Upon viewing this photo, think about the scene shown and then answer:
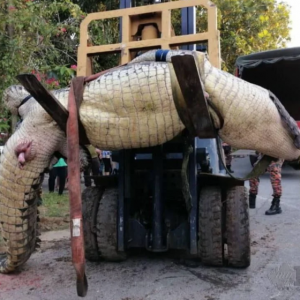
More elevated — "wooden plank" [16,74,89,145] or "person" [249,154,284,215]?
"wooden plank" [16,74,89,145]

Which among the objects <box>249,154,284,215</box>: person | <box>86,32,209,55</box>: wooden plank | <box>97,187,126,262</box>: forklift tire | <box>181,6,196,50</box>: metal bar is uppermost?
<box>181,6,196,50</box>: metal bar

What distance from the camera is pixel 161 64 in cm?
277

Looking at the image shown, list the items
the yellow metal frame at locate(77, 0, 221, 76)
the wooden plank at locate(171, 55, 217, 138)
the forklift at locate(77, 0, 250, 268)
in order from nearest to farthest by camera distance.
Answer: the wooden plank at locate(171, 55, 217, 138) < the yellow metal frame at locate(77, 0, 221, 76) < the forklift at locate(77, 0, 250, 268)

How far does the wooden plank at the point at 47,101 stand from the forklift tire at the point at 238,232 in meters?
1.67

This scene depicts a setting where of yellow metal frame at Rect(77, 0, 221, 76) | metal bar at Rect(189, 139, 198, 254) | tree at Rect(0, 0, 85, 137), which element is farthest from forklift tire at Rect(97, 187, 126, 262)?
tree at Rect(0, 0, 85, 137)

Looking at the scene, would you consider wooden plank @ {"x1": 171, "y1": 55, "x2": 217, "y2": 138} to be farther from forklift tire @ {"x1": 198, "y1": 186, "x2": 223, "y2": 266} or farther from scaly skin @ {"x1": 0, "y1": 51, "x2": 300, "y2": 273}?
forklift tire @ {"x1": 198, "y1": 186, "x2": 223, "y2": 266}

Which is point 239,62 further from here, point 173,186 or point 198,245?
point 198,245

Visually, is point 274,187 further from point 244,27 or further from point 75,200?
point 244,27

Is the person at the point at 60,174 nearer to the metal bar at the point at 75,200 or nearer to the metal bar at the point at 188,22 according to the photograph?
the metal bar at the point at 188,22

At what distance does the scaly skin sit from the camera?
2.75 meters

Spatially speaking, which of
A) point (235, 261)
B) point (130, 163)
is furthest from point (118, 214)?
point (235, 261)

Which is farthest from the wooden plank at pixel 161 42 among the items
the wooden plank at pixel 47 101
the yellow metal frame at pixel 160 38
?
the wooden plank at pixel 47 101

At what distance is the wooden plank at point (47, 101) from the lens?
2.58m

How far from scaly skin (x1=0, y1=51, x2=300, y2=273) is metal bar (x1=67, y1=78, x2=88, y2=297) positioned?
0.29 feet
